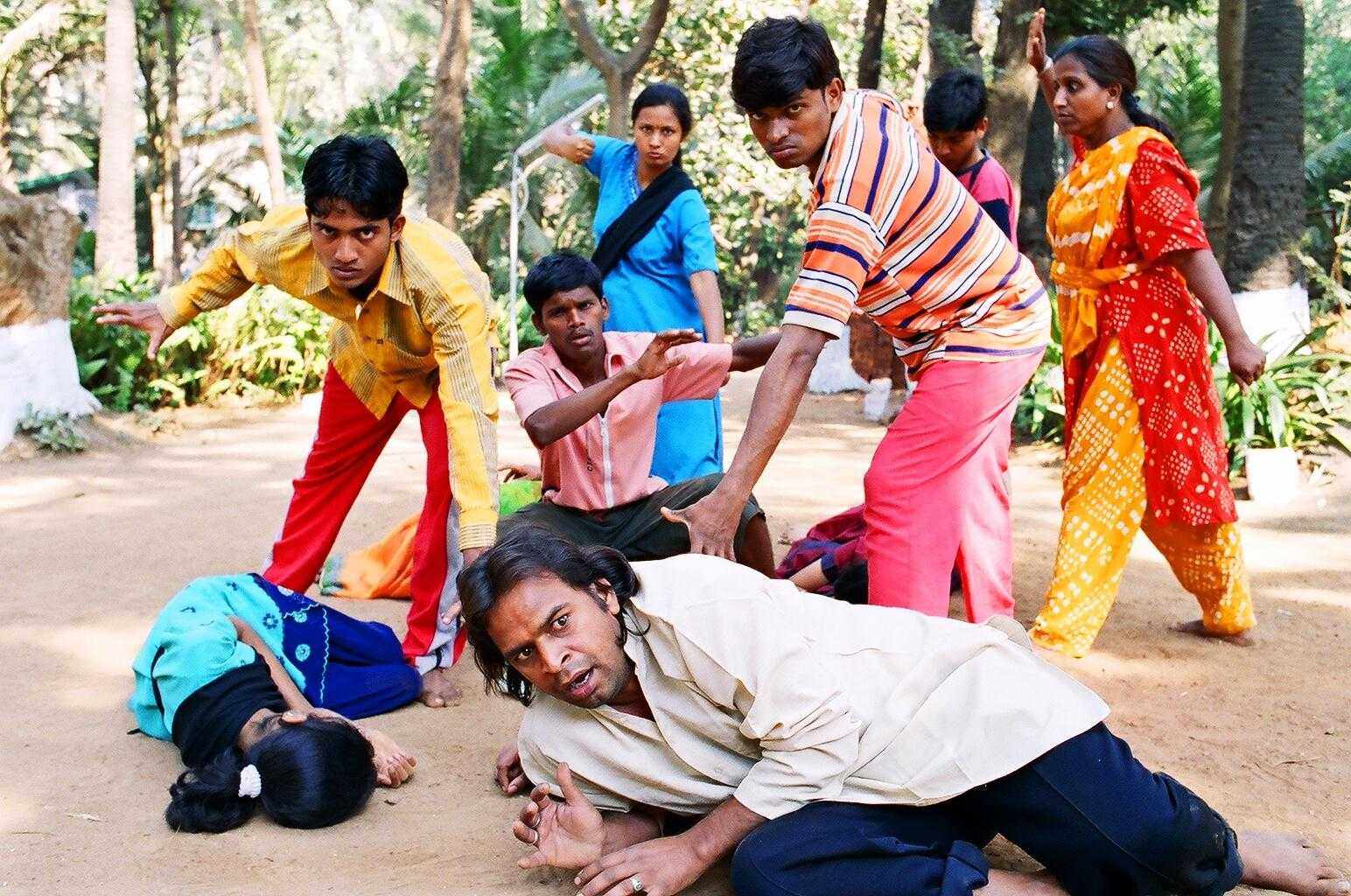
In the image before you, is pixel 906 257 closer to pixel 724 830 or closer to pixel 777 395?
pixel 777 395

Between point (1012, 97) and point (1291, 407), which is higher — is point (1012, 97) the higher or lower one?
the higher one

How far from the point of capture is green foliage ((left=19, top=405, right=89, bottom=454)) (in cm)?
799

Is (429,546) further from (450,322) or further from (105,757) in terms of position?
(105,757)

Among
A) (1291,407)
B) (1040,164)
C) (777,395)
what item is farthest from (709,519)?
(1040,164)

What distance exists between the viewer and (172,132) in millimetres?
16234

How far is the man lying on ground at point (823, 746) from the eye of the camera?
2225mm

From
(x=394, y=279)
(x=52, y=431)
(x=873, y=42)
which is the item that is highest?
(x=873, y=42)

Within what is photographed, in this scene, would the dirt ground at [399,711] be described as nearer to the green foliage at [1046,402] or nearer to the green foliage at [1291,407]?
the green foliage at [1291,407]

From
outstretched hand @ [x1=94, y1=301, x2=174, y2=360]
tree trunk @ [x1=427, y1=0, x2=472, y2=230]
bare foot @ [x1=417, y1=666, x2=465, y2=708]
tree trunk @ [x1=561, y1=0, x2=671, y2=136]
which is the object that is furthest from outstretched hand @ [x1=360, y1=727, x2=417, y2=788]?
tree trunk @ [x1=427, y1=0, x2=472, y2=230]

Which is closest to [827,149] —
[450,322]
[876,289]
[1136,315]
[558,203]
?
[876,289]

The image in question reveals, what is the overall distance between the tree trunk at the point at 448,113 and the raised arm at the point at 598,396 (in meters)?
7.98

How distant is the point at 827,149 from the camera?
283 centimetres

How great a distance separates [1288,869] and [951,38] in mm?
7248

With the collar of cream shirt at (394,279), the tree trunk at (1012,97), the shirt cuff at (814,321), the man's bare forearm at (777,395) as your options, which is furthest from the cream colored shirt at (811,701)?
the tree trunk at (1012,97)
